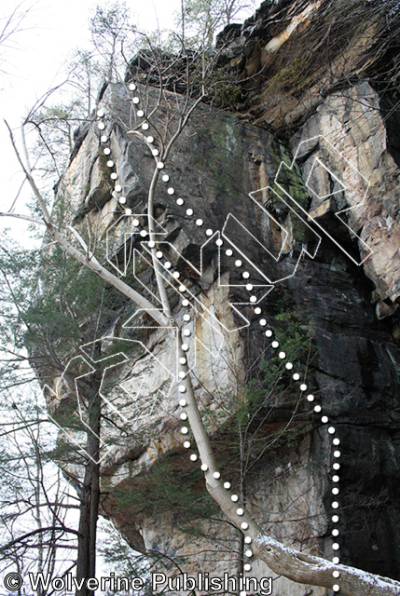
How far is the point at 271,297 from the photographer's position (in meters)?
7.95

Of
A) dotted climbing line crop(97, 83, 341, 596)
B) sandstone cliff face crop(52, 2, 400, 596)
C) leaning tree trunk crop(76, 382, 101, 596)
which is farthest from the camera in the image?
sandstone cliff face crop(52, 2, 400, 596)

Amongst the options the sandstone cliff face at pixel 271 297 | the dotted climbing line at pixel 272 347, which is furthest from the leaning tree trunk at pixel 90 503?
the dotted climbing line at pixel 272 347

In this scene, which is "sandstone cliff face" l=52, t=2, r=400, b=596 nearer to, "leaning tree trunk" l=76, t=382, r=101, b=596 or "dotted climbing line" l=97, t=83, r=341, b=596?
"dotted climbing line" l=97, t=83, r=341, b=596

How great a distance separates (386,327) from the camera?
8844 mm

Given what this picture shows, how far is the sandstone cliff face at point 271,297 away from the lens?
272 inches

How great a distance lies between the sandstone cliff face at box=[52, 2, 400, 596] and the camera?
691cm

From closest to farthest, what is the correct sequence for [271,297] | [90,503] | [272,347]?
[90,503] → [272,347] → [271,297]

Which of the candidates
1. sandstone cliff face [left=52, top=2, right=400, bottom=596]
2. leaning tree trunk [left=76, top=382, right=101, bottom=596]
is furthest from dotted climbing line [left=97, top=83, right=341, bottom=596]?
leaning tree trunk [left=76, top=382, right=101, bottom=596]

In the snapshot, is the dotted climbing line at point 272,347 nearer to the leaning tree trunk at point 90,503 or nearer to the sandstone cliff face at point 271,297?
the sandstone cliff face at point 271,297

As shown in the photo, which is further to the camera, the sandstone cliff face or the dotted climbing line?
the sandstone cliff face

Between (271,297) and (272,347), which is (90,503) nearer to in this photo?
(272,347)

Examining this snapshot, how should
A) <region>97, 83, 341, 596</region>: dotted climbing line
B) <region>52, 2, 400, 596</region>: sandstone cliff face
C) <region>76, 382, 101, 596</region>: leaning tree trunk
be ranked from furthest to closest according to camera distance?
<region>52, 2, 400, 596</region>: sandstone cliff face → <region>76, 382, 101, 596</region>: leaning tree trunk → <region>97, 83, 341, 596</region>: dotted climbing line

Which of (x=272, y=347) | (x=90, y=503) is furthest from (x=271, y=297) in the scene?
(x=90, y=503)

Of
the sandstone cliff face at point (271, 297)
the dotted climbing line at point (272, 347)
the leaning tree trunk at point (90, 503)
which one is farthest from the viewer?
the sandstone cliff face at point (271, 297)
